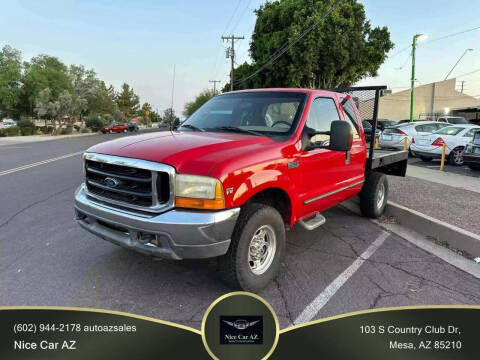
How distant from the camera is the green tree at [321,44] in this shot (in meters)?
21.8

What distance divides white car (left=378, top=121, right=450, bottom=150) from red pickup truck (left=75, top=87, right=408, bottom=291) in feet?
35.0

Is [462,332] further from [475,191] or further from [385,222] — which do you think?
[475,191]

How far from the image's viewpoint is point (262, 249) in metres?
3.24

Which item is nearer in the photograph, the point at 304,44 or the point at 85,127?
the point at 304,44

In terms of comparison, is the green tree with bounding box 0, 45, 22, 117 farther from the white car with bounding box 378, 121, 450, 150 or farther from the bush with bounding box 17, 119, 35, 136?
the white car with bounding box 378, 121, 450, 150

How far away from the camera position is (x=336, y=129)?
128 inches

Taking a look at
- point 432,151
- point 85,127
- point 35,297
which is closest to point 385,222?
point 35,297

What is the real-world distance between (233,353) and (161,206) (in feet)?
3.99

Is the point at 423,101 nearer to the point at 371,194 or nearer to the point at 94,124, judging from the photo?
the point at 94,124

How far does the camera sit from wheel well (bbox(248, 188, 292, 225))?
3229mm

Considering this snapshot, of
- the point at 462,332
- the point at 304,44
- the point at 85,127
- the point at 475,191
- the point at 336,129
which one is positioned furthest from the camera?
the point at 85,127

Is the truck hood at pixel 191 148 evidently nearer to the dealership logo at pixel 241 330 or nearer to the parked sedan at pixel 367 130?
the dealership logo at pixel 241 330

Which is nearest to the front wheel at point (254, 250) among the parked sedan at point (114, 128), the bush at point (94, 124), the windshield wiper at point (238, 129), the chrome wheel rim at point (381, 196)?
the windshield wiper at point (238, 129)

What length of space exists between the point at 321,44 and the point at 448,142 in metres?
12.4
